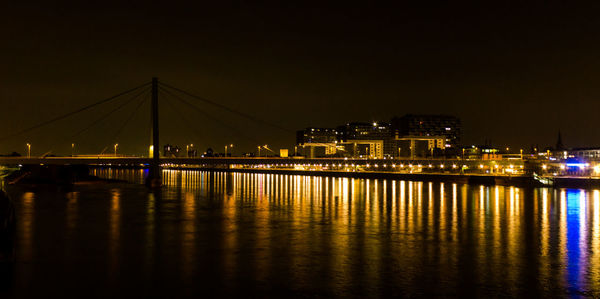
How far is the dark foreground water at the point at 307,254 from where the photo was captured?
48.4 feet

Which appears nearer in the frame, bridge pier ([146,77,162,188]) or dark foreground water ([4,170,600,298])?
dark foreground water ([4,170,600,298])

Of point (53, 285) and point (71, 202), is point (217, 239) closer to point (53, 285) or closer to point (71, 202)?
point (53, 285)

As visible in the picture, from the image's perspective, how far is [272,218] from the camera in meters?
32.1

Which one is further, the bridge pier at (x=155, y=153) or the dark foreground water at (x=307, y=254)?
the bridge pier at (x=155, y=153)

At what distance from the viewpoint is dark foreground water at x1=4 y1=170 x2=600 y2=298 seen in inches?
581

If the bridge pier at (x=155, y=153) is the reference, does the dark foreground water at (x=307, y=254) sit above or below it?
below

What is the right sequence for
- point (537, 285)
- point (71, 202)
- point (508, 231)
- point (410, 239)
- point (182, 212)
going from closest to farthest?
point (537, 285), point (410, 239), point (508, 231), point (182, 212), point (71, 202)

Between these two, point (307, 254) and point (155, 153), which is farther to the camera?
point (155, 153)

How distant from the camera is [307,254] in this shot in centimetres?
1964

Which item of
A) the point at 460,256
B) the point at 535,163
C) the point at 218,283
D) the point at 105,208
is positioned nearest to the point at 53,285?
the point at 218,283

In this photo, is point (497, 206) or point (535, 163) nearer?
point (497, 206)

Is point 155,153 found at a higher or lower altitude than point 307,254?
higher

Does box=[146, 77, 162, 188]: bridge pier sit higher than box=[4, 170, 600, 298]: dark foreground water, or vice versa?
box=[146, 77, 162, 188]: bridge pier

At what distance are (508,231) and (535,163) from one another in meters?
75.6
